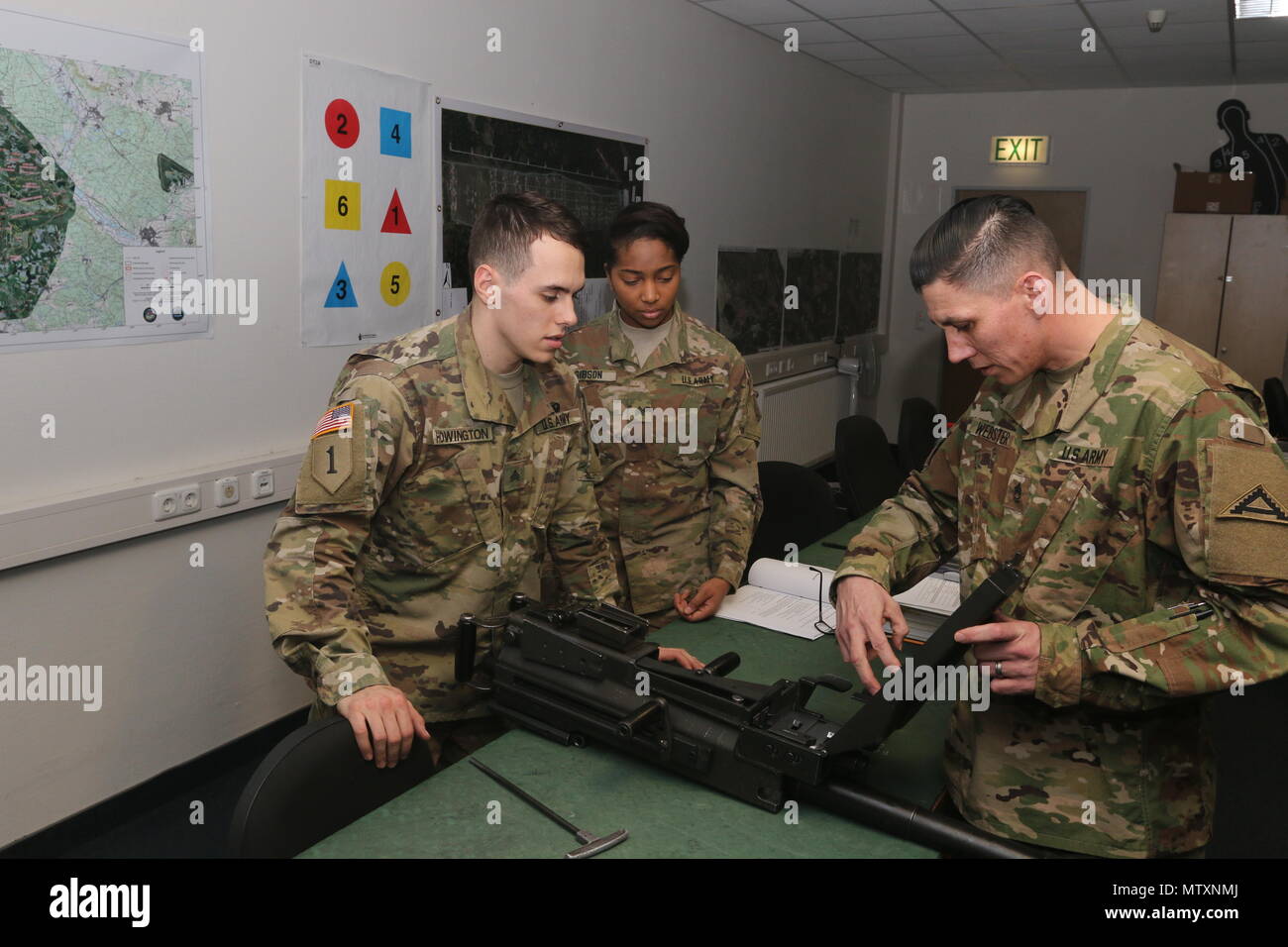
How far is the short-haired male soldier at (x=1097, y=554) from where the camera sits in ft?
4.27

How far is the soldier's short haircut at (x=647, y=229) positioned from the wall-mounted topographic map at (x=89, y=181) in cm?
107

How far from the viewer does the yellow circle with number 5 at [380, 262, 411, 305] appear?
10.3 feet

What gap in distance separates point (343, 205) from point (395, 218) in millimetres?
214

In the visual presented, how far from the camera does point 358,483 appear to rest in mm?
1637

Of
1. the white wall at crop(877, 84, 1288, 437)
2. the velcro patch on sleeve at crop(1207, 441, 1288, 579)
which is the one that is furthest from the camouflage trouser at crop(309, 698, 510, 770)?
the white wall at crop(877, 84, 1288, 437)

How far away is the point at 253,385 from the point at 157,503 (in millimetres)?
442

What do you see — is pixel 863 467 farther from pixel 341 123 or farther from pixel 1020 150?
pixel 1020 150

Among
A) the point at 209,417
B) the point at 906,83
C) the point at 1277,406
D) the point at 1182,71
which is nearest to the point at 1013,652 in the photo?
the point at 209,417

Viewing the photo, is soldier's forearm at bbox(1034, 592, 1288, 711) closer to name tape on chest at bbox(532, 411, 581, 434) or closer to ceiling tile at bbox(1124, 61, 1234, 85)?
name tape on chest at bbox(532, 411, 581, 434)

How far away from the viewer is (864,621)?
1.60 meters

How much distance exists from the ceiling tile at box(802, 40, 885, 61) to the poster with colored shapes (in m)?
3.04

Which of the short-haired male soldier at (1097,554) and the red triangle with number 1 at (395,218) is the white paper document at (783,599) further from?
the red triangle with number 1 at (395,218)
